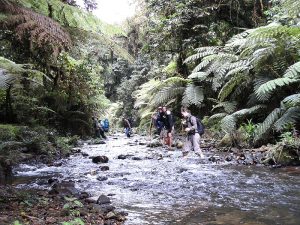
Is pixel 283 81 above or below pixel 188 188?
above

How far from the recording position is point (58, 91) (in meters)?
12.5

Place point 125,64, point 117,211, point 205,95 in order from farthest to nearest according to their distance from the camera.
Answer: point 125,64
point 205,95
point 117,211

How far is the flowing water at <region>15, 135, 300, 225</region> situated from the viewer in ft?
12.6

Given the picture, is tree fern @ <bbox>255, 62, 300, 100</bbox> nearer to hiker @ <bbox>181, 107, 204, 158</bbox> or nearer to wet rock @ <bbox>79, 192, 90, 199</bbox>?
hiker @ <bbox>181, 107, 204, 158</bbox>

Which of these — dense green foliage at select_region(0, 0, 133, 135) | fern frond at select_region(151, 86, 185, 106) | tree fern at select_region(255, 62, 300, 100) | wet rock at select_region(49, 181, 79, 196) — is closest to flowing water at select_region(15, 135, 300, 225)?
wet rock at select_region(49, 181, 79, 196)

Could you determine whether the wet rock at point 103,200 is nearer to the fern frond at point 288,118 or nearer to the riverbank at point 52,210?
the riverbank at point 52,210

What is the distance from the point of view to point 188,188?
5254 millimetres

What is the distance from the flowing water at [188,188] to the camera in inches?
151

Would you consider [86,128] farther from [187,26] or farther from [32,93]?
[187,26]

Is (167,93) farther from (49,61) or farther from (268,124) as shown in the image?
(268,124)

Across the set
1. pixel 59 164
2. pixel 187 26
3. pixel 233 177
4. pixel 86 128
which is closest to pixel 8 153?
pixel 59 164

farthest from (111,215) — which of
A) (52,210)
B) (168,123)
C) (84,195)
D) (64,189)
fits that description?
(168,123)

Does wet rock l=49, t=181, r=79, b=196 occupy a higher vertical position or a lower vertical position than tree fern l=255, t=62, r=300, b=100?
lower

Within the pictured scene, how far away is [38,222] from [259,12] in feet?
43.7
